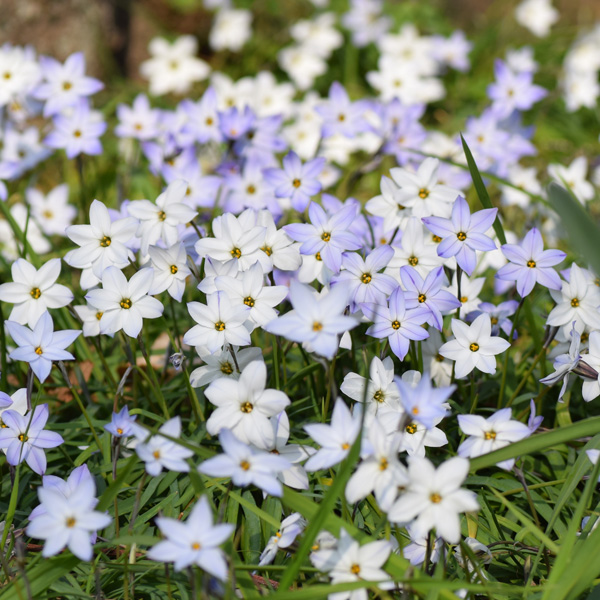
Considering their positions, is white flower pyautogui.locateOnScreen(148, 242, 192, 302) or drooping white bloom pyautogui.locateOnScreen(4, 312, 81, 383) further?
white flower pyautogui.locateOnScreen(148, 242, 192, 302)

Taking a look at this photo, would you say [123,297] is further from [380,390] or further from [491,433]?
[491,433]

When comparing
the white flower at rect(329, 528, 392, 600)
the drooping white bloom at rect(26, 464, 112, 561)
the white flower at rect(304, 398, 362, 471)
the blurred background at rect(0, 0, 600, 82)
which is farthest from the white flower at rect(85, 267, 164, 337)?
the blurred background at rect(0, 0, 600, 82)

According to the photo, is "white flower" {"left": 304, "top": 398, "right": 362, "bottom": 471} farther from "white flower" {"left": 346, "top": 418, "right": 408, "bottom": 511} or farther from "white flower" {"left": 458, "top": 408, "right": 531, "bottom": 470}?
"white flower" {"left": 458, "top": 408, "right": 531, "bottom": 470}

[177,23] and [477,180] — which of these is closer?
[477,180]

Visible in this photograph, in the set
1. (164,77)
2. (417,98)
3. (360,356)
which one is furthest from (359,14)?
(360,356)

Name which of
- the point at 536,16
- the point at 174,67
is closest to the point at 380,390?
the point at 174,67

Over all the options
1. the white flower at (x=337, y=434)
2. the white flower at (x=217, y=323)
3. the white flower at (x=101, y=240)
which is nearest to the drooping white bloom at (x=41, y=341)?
the white flower at (x=101, y=240)
